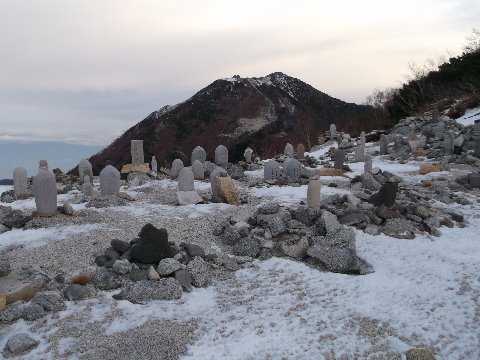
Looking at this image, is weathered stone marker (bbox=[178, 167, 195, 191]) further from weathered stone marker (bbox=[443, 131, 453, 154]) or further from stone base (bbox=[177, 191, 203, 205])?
weathered stone marker (bbox=[443, 131, 453, 154])

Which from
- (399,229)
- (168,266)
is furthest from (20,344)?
(399,229)

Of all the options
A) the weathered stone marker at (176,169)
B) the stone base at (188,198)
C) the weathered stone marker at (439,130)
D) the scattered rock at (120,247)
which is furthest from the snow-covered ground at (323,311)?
the weathered stone marker at (439,130)

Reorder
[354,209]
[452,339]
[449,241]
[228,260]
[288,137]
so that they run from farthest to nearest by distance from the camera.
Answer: [288,137] < [354,209] < [449,241] < [228,260] < [452,339]

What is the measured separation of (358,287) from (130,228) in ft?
16.6

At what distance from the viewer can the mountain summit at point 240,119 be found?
51.2 meters

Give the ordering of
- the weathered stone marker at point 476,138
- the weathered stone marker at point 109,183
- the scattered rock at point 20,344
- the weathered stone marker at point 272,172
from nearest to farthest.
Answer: the scattered rock at point 20,344, the weathered stone marker at point 109,183, the weathered stone marker at point 272,172, the weathered stone marker at point 476,138

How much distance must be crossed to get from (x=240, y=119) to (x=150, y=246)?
181 ft

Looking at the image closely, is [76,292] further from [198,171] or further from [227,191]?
[198,171]

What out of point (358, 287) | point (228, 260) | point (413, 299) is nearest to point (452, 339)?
point (413, 299)

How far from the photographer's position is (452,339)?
17.9 ft

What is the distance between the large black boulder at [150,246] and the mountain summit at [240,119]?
1441 inches

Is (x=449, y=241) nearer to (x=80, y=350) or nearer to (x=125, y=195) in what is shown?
(x=80, y=350)

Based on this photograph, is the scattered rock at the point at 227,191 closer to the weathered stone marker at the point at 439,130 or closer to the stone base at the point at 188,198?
the stone base at the point at 188,198

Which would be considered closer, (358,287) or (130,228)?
→ (358,287)
